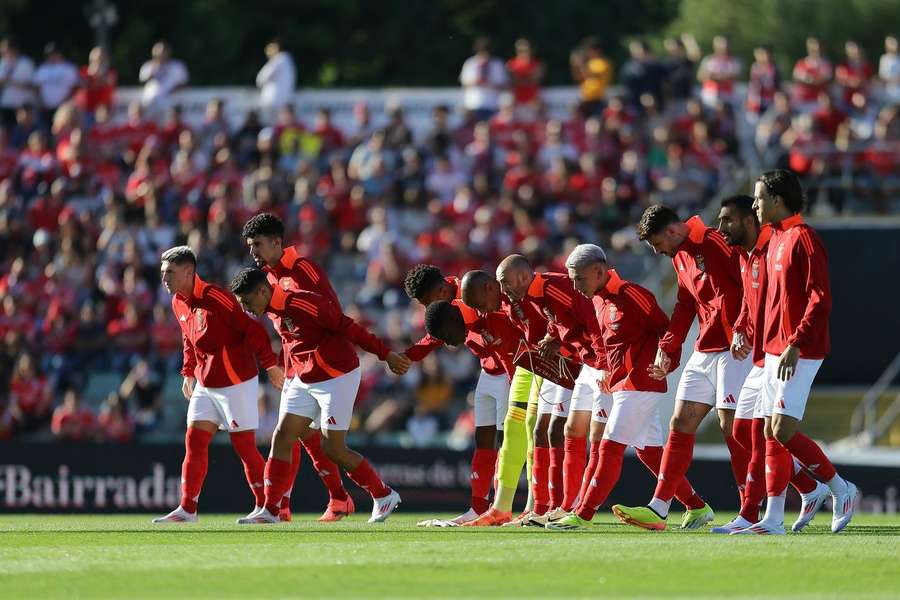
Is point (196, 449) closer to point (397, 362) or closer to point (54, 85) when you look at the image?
point (397, 362)

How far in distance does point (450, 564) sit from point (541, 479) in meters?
3.28

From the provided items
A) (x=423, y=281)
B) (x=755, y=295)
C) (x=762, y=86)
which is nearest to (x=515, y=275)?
(x=423, y=281)

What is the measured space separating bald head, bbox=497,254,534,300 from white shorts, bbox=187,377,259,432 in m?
2.33

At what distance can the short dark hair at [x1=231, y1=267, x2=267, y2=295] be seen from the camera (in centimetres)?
1328

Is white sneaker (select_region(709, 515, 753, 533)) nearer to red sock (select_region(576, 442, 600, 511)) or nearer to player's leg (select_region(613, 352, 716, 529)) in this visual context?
player's leg (select_region(613, 352, 716, 529))

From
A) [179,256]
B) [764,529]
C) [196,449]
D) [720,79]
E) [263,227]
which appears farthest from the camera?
[720,79]

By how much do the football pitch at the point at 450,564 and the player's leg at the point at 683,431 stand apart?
6.2 inches

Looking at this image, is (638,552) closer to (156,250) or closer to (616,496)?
(616,496)

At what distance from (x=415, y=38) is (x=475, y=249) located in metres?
18.3

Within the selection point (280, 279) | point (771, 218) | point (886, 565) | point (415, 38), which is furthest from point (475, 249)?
point (415, 38)

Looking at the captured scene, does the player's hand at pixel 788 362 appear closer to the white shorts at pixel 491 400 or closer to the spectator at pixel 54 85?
the white shorts at pixel 491 400

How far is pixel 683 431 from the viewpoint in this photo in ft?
41.3

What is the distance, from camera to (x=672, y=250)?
12547 millimetres

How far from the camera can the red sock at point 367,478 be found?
14.1 m
